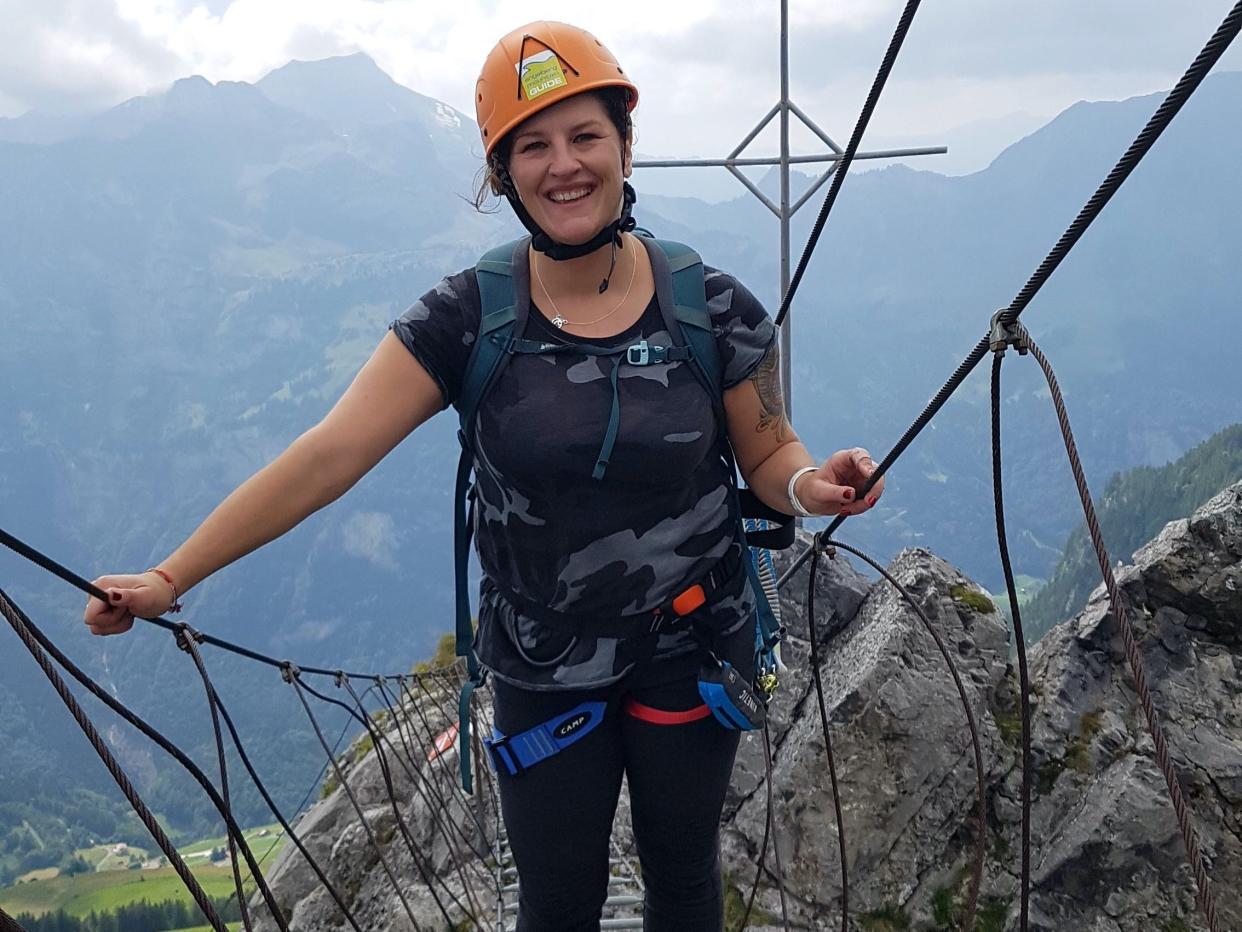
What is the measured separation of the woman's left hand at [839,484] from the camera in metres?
2.27

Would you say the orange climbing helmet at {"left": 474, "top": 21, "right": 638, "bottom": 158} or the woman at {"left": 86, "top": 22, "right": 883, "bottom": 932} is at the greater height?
the orange climbing helmet at {"left": 474, "top": 21, "right": 638, "bottom": 158}

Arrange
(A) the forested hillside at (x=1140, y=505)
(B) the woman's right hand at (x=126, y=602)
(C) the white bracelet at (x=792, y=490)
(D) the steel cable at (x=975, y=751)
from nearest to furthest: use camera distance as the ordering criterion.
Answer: (B) the woman's right hand at (x=126, y=602) < (C) the white bracelet at (x=792, y=490) < (D) the steel cable at (x=975, y=751) < (A) the forested hillside at (x=1140, y=505)

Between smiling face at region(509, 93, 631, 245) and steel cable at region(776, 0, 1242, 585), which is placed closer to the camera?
steel cable at region(776, 0, 1242, 585)

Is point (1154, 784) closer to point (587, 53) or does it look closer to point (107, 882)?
point (587, 53)

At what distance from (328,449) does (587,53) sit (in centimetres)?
113

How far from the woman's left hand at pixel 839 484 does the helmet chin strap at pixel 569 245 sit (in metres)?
0.73

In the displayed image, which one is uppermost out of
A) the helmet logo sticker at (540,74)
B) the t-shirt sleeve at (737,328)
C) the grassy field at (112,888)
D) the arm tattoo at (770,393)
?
the helmet logo sticker at (540,74)

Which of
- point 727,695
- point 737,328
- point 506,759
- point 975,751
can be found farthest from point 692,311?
point 975,751

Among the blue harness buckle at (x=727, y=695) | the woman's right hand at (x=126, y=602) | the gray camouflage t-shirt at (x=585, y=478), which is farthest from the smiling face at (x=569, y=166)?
the woman's right hand at (x=126, y=602)

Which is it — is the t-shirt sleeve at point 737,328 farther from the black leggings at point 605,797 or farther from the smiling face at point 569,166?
the black leggings at point 605,797

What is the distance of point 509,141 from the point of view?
212 cm

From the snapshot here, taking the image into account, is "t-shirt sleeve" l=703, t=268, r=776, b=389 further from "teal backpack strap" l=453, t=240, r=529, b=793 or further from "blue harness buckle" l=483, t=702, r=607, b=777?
"blue harness buckle" l=483, t=702, r=607, b=777

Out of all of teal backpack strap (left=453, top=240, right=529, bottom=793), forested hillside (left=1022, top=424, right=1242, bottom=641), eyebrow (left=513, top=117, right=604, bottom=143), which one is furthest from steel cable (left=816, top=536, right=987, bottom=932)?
forested hillside (left=1022, top=424, right=1242, bottom=641)

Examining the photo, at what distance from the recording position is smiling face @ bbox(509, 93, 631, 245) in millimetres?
2072
